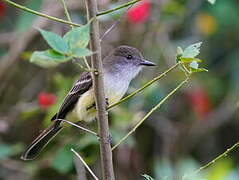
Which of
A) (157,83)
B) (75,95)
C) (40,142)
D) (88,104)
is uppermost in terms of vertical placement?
(157,83)

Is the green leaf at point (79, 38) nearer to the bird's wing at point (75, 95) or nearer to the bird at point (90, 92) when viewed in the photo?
the bird at point (90, 92)

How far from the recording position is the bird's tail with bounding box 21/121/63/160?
3.14 m

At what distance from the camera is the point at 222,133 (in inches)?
219

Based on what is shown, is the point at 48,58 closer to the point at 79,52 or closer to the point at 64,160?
the point at 79,52

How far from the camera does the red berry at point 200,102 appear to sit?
5086mm

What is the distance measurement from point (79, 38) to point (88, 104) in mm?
1772

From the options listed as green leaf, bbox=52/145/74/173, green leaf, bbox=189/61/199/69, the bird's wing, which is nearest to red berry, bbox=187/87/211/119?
green leaf, bbox=52/145/74/173

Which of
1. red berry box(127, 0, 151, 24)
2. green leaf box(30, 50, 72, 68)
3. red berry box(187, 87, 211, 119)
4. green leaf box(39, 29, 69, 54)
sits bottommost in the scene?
green leaf box(30, 50, 72, 68)

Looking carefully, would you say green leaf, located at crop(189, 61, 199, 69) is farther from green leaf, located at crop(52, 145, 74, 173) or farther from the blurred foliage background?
the blurred foliage background

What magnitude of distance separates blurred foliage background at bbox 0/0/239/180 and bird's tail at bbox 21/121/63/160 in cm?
74

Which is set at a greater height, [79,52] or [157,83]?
[157,83]

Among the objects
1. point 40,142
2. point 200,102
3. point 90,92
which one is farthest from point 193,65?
point 200,102

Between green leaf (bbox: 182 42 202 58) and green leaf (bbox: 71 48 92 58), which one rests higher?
green leaf (bbox: 182 42 202 58)

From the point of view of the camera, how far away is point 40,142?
3309mm
